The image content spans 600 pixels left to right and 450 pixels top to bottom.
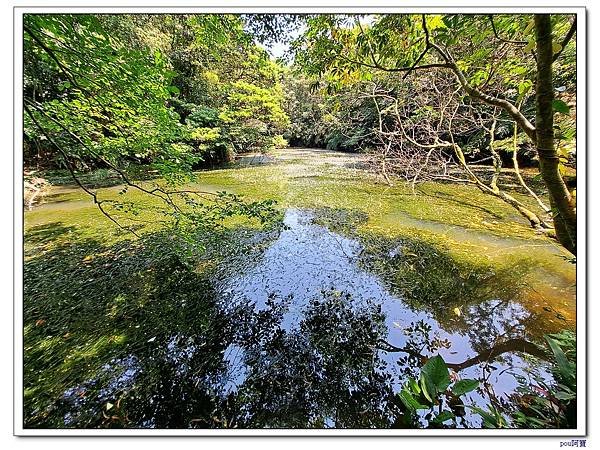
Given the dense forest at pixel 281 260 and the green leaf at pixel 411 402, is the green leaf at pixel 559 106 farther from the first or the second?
the green leaf at pixel 411 402

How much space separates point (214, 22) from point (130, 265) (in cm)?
198

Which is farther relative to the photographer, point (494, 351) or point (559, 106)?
point (494, 351)

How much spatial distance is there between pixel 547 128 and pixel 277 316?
63.5 inches

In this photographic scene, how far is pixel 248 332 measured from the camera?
1.67 metres

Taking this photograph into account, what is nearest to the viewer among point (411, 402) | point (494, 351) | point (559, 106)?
point (559, 106)

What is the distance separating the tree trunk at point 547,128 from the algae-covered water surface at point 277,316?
2.48 feet

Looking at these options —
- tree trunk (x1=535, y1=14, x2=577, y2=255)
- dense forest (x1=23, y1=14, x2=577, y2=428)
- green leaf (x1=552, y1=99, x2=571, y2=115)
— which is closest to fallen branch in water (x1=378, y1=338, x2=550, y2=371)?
dense forest (x1=23, y1=14, x2=577, y2=428)

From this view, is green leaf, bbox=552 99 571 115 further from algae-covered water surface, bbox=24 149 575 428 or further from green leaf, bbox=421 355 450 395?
algae-covered water surface, bbox=24 149 575 428

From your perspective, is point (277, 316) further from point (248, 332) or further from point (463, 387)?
point (463, 387)

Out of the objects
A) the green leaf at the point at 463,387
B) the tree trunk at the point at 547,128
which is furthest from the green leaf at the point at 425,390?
the tree trunk at the point at 547,128

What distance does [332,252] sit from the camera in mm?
2695

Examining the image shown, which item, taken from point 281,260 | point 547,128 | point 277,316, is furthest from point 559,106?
point 281,260

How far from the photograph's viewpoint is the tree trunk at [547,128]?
0.71 m
